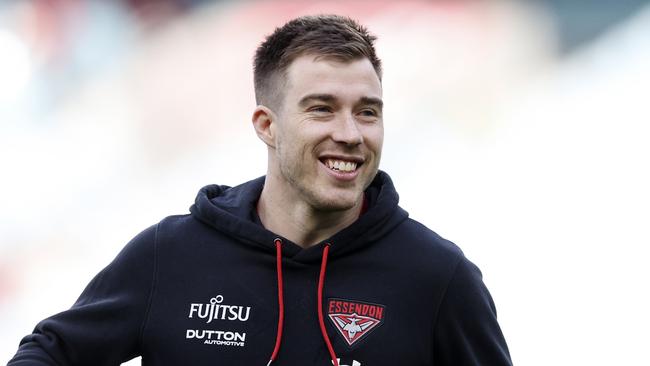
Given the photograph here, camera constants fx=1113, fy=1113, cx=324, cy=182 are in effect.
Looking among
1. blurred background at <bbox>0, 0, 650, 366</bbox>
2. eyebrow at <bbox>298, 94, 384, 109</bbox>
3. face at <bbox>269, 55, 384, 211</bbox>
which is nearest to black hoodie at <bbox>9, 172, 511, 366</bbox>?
face at <bbox>269, 55, 384, 211</bbox>

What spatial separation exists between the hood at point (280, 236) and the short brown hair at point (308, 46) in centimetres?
22

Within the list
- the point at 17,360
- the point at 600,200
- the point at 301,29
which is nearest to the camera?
the point at 17,360

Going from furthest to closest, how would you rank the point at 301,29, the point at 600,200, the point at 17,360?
the point at 600,200, the point at 301,29, the point at 17,360

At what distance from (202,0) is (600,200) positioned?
1886mm

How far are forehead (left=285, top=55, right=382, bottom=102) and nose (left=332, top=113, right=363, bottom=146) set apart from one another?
0.04 meters

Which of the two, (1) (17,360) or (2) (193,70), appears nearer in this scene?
(1) (17,360)

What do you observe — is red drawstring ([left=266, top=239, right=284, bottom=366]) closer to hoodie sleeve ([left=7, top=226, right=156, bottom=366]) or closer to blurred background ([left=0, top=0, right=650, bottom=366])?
hoodie sleeve ([left=7, top=226, right=156, bottom=366])

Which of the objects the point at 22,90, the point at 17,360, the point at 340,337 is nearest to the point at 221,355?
the point at 340,337

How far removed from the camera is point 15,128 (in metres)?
4.71

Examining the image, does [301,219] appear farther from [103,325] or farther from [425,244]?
[103,325]

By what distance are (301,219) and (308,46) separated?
0.35 metres

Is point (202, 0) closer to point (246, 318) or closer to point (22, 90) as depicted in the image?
point (22, 90)

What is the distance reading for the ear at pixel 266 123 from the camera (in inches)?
89.8

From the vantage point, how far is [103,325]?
220cm
